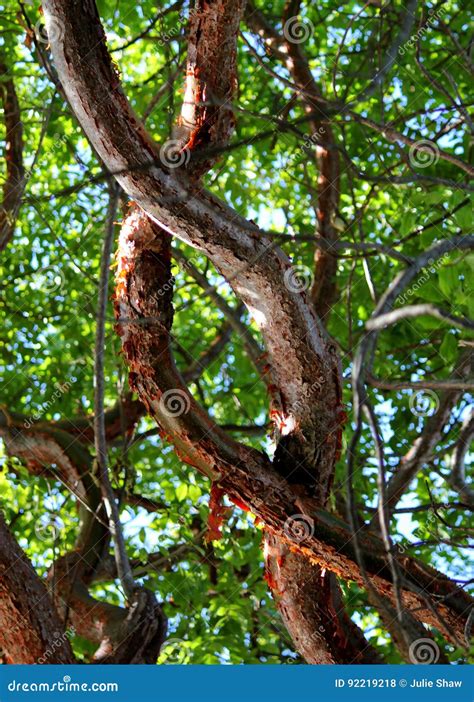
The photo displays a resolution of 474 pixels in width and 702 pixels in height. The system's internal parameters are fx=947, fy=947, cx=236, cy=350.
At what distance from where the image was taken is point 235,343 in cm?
585

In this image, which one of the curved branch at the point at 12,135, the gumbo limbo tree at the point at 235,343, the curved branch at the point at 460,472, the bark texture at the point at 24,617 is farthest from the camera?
the curved branch at the point at 12,135

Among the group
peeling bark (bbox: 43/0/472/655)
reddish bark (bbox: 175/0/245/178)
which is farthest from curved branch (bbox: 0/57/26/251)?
reddish bark (bbox: 175/0/245/178)

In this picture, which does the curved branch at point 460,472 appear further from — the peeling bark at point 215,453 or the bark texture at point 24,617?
the bark texture at point 24,617

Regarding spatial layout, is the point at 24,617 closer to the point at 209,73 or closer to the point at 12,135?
the point at 209,73

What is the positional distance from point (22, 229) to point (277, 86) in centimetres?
192

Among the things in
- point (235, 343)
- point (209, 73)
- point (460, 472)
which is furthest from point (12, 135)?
point (460, 472)

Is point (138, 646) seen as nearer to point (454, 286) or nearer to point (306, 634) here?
point (306, 634)

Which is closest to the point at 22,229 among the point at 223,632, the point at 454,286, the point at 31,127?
the point at 31,127

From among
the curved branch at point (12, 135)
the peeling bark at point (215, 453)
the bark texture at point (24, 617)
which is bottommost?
the bark texture at point (24, 617)

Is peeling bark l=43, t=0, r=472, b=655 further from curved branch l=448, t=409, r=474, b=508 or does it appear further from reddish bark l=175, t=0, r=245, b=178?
curved branch l=448, t=409, r=474, b=508

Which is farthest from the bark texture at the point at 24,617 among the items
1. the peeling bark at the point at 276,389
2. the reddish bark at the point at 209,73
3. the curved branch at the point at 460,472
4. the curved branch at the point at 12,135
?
the curved branch at the point at 12,135

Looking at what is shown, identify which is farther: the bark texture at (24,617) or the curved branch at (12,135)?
the curved branch at (12,135)

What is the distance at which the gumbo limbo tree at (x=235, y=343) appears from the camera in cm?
302

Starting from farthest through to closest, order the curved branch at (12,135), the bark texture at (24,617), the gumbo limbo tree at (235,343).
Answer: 1. the curved branch at (12,135)
2. the bark texture at (24,617)
3. the gumbo limbo tree at (235,343)
